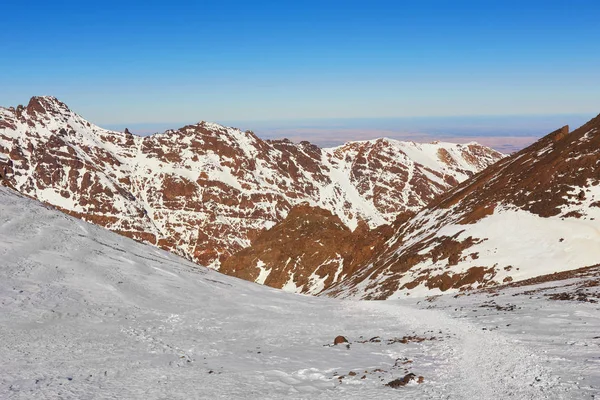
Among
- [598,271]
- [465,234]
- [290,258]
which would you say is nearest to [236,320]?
[598,271]

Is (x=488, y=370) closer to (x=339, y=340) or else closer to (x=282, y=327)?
(x=339, y=340)

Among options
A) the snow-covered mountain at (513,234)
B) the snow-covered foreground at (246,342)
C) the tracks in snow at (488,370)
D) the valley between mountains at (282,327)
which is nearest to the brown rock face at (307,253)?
the snow-covered mountain at (513,234)

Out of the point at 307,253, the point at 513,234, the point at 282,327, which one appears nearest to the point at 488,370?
the point at 282,327

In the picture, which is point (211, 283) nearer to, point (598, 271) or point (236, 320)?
point (236, 320)

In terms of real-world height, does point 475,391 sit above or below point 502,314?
above

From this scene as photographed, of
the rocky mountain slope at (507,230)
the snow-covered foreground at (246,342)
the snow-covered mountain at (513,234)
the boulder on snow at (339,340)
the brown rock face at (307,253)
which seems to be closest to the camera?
the snow-covered foreground at (246,342)

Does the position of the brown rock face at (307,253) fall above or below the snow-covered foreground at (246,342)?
below

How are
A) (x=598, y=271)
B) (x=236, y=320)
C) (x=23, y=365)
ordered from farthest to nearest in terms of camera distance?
(x=598, y=271)
(x=236, y=320)
(x=23, y=365)

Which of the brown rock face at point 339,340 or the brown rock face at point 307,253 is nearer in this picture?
the brown rock face at point 339,340

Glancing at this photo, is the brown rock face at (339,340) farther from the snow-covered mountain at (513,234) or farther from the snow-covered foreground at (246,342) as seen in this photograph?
the snow-covered mountain at (513,234)
